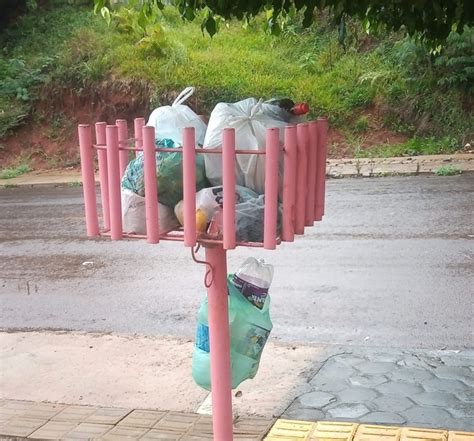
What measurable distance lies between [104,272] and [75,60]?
13208mm

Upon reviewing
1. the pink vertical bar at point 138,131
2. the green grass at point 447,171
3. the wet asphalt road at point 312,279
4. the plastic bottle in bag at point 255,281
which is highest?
the pink vertical bar at point 138,131

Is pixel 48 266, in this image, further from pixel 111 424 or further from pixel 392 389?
pixel 392 389

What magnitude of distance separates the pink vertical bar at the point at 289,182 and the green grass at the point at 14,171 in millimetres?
15305

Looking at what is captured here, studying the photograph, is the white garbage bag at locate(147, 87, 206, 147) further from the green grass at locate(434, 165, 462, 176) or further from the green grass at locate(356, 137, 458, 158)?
the green grass at locate(356, 137, 458, 158)

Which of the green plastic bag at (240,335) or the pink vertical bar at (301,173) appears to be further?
the green plastic bag at (240,335)

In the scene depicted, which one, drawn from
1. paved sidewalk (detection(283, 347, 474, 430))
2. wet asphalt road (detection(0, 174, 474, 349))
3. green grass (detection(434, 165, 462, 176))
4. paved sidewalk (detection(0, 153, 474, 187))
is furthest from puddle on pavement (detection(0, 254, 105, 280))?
green grass (detection(434, 165, 462, 176))

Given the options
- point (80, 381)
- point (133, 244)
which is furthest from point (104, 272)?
point (80, 381)

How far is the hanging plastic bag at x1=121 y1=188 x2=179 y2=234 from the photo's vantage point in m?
2.78

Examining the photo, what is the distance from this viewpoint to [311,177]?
9.04 ft

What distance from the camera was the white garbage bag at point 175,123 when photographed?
287 centimetres

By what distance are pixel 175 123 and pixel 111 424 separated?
183cm

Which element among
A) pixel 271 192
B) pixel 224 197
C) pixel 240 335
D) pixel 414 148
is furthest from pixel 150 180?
pixel 414 148

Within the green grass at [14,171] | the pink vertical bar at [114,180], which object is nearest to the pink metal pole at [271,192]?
the pink vertical bar at [114,180]

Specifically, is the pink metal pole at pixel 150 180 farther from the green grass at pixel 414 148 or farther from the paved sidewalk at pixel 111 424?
the green grass at pixel 414 148
